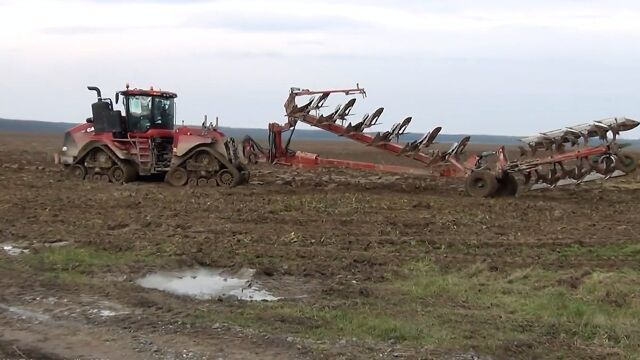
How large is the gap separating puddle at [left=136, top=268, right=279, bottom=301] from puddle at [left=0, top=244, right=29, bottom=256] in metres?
2.03

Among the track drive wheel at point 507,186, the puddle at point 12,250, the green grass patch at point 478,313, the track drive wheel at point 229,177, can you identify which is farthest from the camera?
the track drive wheel at point 229,177

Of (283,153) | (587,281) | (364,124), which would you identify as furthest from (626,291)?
(283,153)

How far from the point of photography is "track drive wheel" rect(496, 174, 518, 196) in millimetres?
15679

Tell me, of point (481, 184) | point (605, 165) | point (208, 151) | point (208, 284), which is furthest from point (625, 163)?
point (208, 284)

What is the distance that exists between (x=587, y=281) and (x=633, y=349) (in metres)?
2.31

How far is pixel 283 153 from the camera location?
17.5 meters

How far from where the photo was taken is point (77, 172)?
62.4ft

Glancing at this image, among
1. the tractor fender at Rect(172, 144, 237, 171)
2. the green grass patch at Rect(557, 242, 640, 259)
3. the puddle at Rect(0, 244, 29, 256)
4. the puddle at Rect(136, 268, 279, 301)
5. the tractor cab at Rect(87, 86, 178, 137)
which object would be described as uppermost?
the tractor cab at Rect(87, 86, 178, 137)

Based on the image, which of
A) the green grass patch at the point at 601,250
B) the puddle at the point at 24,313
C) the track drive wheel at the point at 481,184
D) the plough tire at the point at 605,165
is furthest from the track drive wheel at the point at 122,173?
the puddle at the point at 24,313

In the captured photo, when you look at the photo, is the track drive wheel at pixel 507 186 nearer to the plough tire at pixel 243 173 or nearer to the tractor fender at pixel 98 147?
the plough tire at pixel 243 173

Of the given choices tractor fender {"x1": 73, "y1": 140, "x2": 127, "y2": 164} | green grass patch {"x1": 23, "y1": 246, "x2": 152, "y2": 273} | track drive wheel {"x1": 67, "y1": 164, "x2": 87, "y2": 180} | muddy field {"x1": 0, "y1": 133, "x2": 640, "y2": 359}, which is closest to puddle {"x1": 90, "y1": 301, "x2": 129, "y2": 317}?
muddy field {"x1": 0, "y1": 133, "x2": 640, "y2": 359}

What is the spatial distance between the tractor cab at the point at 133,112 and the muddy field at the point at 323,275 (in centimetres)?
344

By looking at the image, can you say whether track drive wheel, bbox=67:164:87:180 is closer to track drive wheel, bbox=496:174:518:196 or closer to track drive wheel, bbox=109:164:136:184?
track drive wheel, bbox=109:164:136:184

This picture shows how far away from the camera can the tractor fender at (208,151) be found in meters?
17.9
